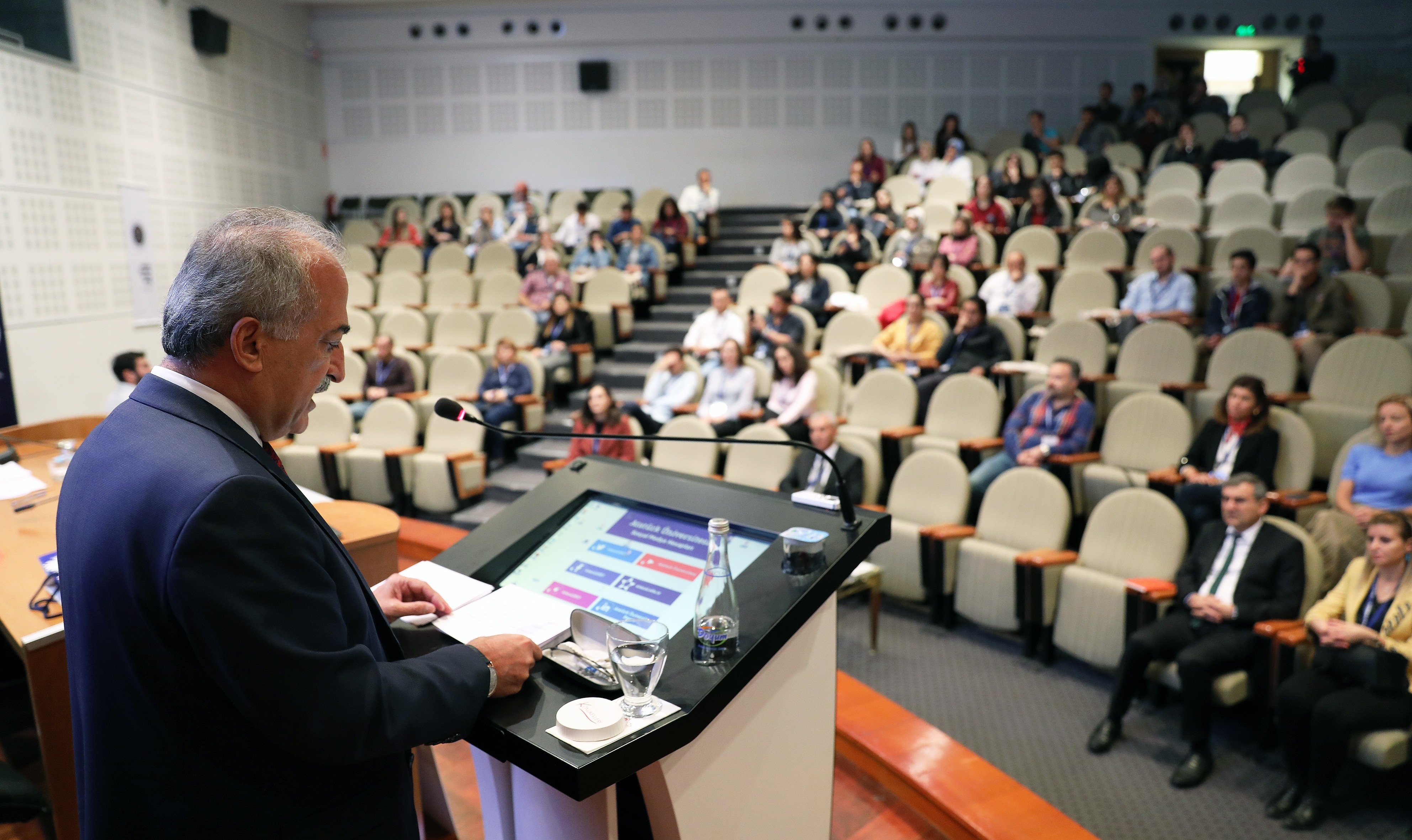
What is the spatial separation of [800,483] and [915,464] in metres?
0.53

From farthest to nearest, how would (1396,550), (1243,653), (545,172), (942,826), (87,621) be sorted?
1. (545,172)
2. (1243,653)
3. (1396,550)
4. (942,826)
5. (87,621)

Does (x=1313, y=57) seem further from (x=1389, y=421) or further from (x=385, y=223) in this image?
(x=385, y=223)

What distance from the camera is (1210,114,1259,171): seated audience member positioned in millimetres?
6809

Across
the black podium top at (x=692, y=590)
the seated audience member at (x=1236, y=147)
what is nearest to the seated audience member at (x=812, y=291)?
the seated audience member at (x=1236, y=147)

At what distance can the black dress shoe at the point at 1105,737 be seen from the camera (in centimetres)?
269

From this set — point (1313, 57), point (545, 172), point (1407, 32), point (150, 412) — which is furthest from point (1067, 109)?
point (150, 412)

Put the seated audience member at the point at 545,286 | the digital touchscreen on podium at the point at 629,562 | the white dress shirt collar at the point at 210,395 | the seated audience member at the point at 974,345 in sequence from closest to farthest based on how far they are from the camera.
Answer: the white dress shirt collar at the point at 210,395
the digital touchscreen on podium at the point at 629,562
the seated audience member at the point at 974,345
the seated audience member at the point at 545,286

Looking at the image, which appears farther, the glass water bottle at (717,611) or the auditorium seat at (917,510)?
the auditorium seat at (917,510)

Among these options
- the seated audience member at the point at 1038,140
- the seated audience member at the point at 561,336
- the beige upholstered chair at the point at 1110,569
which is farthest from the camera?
the seated audience member at the point at 1038,140

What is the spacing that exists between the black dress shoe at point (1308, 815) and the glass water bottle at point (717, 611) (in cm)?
210

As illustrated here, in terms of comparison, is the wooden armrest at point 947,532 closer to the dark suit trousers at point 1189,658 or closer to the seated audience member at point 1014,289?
the dark suit trousers at point 1189,658

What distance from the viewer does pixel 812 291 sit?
6168 millimetres

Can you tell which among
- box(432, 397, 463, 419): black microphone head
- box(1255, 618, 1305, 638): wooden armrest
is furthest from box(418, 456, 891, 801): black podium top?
box(1255, 618, 1305, 638): wooden armrest

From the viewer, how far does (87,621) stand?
0.87 m
